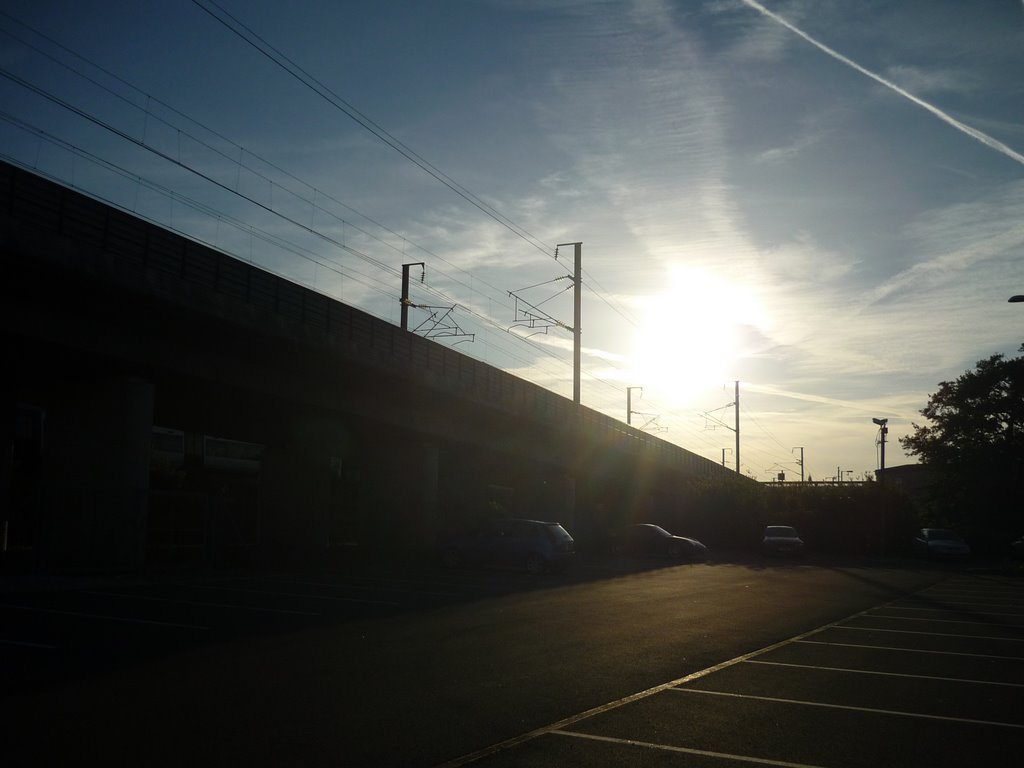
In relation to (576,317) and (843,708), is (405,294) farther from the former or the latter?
(843,708)

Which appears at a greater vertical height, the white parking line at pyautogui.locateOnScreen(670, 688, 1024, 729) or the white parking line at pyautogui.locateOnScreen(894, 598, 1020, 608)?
the white parking line at pyautogui.locateOnScreen(670, 688, 1024, 729)

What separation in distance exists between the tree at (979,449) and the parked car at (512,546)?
39.8 metres

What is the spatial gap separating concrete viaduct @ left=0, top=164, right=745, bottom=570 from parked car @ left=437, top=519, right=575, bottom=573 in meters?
5.60

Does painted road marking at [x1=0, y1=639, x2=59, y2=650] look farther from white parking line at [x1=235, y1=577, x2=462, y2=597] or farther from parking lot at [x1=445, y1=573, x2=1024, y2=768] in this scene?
white parking line at [x1=235, y1=577, x2=462, y2=597]

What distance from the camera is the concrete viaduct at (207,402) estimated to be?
72.9ft

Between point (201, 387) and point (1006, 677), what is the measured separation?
24367 millimetres

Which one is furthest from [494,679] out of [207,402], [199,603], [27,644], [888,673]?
[207,402]

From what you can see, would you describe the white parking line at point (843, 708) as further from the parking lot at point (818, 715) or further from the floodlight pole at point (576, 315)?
the floodlight pole at point (576, 315)

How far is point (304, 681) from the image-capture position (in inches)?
369

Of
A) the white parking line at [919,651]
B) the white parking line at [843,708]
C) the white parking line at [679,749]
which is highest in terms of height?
the white parking line at [679,749]

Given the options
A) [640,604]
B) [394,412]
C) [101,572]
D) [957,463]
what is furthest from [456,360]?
[957,463]

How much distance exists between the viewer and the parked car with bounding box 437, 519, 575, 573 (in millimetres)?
27859

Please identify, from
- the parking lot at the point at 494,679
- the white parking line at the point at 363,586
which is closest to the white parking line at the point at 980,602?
the parking lot at the point at 494,679

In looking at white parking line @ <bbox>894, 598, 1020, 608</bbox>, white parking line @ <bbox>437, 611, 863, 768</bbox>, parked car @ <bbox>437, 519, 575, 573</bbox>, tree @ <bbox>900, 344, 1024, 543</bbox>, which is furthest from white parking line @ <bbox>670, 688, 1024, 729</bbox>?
tree @ <bbox>900, 344, 1024, 543</bbox>
